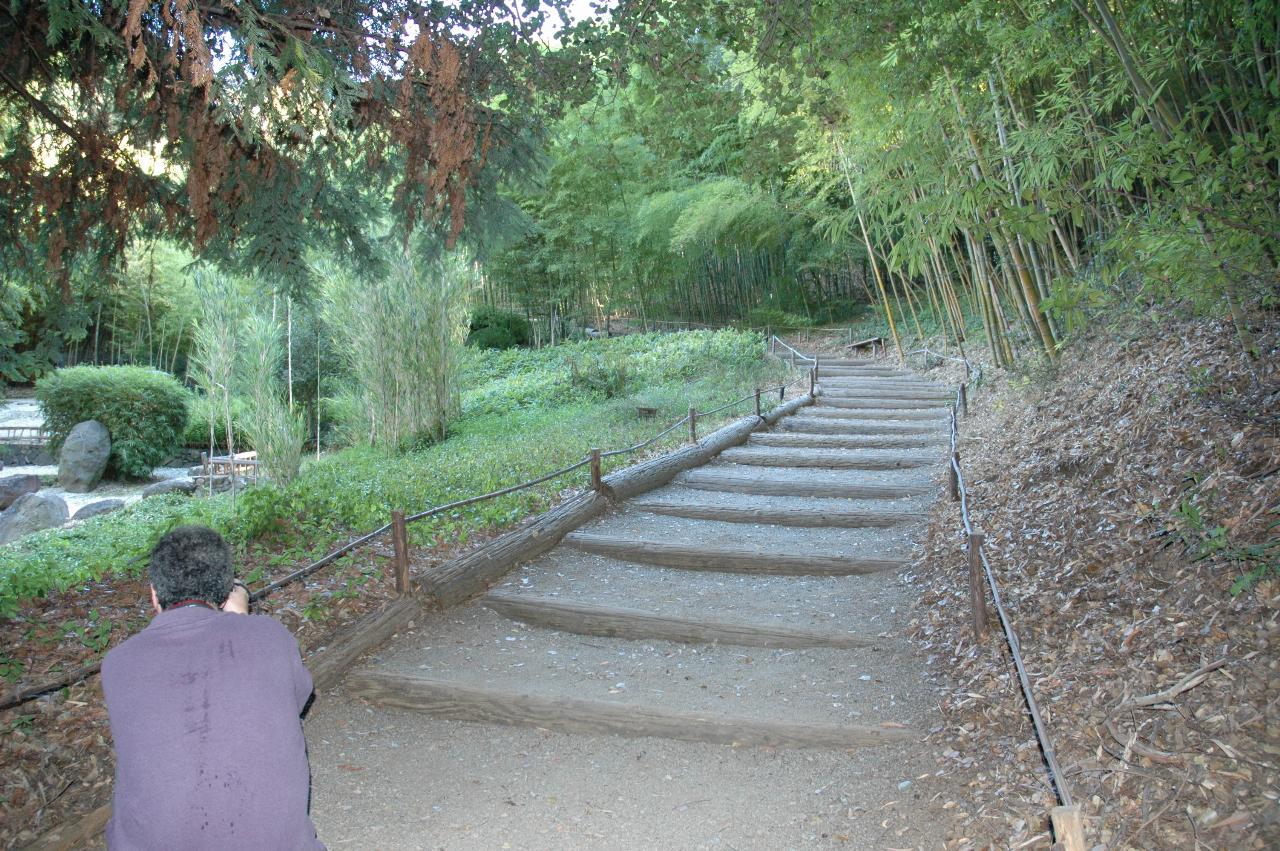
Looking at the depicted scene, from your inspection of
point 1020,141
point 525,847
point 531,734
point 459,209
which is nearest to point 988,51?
point 1020,141

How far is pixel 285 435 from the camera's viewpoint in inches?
464

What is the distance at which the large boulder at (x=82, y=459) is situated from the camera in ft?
51.5

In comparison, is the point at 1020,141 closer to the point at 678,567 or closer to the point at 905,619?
the point at 905,619

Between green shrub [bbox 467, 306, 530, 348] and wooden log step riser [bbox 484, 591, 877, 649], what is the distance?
20.9 m

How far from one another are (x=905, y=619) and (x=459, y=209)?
308 centimetres

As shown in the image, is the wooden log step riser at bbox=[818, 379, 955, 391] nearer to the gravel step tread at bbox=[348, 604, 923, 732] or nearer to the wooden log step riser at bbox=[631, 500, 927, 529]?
the wooden log step riser at bbox=[631, 500, 927, 529]

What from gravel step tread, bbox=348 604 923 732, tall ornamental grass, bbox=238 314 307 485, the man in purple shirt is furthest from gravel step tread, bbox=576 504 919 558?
tall ornamental grass, bbox=238 314 307 485

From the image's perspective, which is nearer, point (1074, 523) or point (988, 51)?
point (1074, 523)

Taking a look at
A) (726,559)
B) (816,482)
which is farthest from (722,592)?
(816,482)

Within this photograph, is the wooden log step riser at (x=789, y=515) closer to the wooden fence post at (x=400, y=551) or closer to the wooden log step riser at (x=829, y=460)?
the wooden log step riser at (x=829, y=460)

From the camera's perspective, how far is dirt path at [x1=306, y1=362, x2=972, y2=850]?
305 cm

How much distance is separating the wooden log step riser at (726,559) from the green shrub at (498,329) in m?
19.9

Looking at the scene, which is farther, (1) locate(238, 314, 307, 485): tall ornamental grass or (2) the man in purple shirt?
(1) locate(238, 314, 307, 485): tall ornamental grass

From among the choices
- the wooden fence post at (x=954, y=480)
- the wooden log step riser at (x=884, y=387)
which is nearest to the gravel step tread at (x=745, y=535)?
the wooden fence post at (x=954, y=480)
